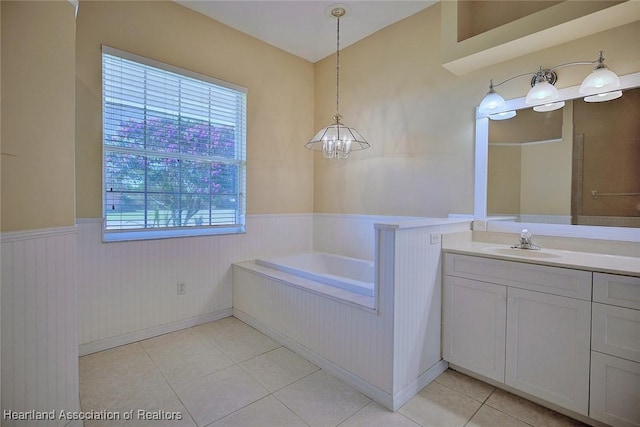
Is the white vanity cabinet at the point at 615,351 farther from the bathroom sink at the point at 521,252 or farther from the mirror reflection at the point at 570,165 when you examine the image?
the mirror reflection at the point at 570,165

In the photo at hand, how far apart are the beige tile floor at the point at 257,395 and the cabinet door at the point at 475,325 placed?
0.16 m

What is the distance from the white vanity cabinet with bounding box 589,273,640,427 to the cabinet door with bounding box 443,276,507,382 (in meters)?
0.42

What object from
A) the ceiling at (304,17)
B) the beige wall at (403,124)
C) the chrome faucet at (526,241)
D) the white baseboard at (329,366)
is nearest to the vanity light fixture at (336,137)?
the ceiling at (304,17)

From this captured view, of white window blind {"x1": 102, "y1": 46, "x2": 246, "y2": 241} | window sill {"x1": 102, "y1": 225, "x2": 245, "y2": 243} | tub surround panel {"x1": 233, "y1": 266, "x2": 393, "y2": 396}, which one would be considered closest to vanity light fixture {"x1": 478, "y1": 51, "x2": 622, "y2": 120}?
tub surround panel {"x1": 233, "y1": 266, "x2": 393, "y2": 396}

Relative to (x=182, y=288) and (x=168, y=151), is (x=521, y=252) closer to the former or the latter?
(x=182, y=288)

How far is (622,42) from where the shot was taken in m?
1.78

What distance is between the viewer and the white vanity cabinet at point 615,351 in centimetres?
139

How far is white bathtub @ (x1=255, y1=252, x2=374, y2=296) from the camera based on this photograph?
2667 millimetres

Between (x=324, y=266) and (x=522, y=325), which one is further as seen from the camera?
(x=324, y=266)

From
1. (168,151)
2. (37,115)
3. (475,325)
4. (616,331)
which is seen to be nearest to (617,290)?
(616,331)

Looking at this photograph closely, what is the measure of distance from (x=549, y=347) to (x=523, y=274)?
0.41 metres

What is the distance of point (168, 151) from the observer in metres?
2.63

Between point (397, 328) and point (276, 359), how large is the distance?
41.5 inches

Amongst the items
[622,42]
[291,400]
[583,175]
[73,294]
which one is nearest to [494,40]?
[622,42]
